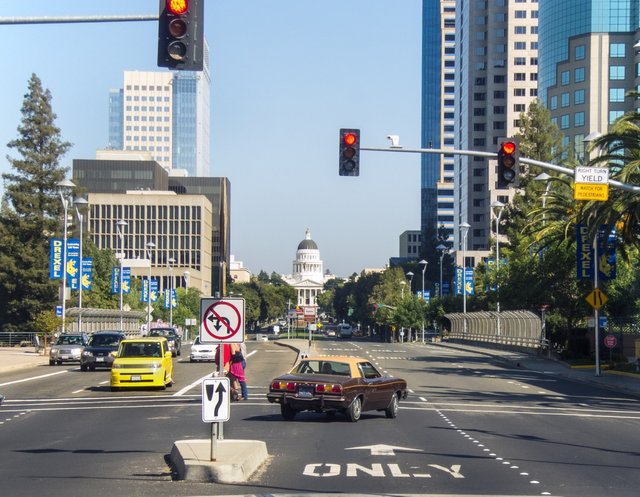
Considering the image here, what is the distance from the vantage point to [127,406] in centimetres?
2570

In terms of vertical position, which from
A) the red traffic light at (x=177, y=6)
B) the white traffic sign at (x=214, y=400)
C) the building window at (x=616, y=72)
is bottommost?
the white traffic sign at (x=214, y=400)

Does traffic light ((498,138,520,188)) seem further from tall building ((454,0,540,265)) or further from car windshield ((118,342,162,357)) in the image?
tall building ((454,0,540,265))

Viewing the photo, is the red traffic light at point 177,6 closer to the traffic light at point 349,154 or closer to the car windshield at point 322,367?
the traffic light at point 349,154

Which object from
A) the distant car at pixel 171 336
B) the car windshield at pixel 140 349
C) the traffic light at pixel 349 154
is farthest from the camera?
the distant car at pixel 171 336

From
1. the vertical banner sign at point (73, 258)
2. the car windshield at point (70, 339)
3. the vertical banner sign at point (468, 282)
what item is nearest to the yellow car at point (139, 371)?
the car windshield at point (70, 339)

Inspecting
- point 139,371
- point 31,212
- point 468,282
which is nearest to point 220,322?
point 139,371

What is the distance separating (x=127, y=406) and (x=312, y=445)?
9749 mm

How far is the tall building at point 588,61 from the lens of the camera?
121188 millimetres

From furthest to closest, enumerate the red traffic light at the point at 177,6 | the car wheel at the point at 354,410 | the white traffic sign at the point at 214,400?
the car wheel at the point at 354,410, the white traffic sign at the point at 214,400, the red traffic light at the point at 177,6

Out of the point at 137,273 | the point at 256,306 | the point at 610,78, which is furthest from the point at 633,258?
the point at 256,306

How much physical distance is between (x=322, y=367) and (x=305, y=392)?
4.63ft

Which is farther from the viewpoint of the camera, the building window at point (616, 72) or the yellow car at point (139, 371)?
Result: the building window at point (616, 72)

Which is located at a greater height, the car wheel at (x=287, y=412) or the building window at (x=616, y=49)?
the building window at (x=616, y=49)

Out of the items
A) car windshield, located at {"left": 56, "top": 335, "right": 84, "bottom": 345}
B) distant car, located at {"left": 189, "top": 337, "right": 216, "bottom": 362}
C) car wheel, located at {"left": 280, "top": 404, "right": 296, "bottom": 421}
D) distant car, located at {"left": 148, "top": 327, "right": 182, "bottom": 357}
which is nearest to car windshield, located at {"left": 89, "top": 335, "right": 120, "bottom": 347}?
car windshield, located at {"left": 56, "top": 335, "right": 84, "bottom": 345}
